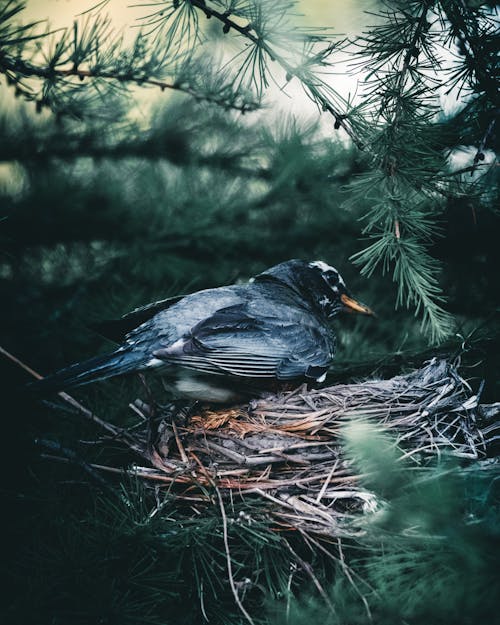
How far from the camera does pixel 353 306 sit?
3156 millimetres

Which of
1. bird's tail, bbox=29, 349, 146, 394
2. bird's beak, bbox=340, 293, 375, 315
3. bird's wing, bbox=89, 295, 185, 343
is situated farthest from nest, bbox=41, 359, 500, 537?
bird's beak, bbox=340, 293, 375, 315

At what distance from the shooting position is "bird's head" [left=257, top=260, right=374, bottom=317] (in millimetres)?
3156

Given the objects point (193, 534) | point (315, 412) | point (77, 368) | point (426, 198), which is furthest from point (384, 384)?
point (77, 368)

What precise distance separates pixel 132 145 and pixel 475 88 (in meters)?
1.79

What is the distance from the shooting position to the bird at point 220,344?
238cm

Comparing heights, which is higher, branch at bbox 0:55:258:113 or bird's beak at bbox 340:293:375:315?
branch at bbox 0:55:258:113

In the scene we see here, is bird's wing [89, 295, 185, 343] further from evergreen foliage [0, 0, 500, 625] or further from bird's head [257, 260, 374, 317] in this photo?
bird's head [257, 260, 374, 317]

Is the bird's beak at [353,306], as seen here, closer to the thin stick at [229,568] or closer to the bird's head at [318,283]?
the bird's head at [318,283]

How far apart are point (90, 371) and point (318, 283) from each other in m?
1.48

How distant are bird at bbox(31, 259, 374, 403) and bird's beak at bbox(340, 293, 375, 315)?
0.22 m

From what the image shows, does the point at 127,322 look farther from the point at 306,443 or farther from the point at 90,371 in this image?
the point at 306,443

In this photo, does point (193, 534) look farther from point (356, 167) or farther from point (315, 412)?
point (356, 167)

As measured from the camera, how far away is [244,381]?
2.60 m

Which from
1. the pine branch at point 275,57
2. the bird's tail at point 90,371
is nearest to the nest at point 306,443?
the bird's tail at point 90,371
